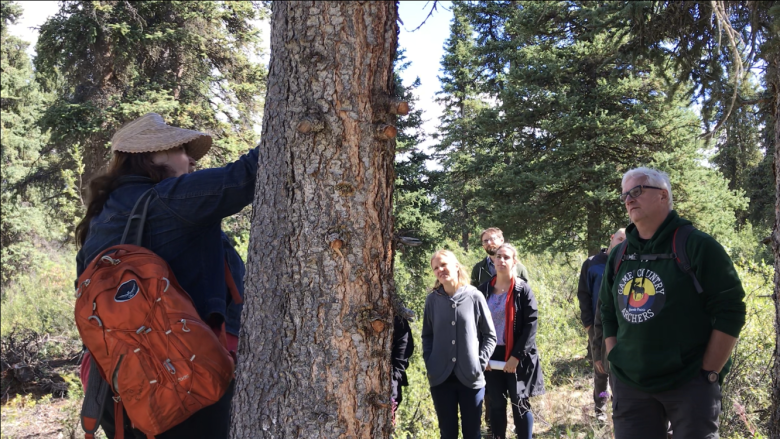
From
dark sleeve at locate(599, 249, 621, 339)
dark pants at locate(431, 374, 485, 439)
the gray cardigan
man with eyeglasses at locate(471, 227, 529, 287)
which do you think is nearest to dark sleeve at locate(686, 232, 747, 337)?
dark sleeve at locate(599, 249, 621, 339)

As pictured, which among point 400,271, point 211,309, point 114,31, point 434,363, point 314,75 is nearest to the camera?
point 314,75

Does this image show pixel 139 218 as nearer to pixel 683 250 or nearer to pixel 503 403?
pixel 683 250

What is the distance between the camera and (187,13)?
11.1 meters

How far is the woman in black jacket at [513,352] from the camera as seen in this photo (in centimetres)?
509

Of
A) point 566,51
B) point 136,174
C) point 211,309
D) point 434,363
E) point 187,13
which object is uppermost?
point 187,13

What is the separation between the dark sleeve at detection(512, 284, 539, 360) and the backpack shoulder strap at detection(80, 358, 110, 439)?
12.8 feet

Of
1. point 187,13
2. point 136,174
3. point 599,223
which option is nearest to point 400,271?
point 599,223

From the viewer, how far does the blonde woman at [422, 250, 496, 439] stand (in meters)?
4.73

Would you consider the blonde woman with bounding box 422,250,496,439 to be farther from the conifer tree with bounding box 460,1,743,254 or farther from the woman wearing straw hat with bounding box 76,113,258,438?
the conifer tree with bounding box 460,1,743,254

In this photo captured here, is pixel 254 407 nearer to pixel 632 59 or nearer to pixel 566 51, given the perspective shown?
pixel 632 59

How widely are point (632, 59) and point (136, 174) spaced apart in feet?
15.0

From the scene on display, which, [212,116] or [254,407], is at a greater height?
[212,116]

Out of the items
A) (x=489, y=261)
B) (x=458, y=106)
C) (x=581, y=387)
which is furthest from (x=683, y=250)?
(x=458, y=106)

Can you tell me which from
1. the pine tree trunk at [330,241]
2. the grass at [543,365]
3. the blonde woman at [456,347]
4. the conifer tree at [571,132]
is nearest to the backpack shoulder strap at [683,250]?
the grass at [543,365]
